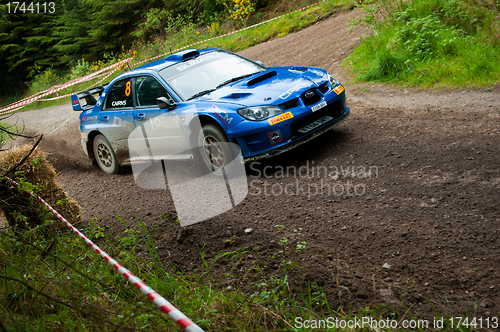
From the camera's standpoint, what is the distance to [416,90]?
25.0 feet

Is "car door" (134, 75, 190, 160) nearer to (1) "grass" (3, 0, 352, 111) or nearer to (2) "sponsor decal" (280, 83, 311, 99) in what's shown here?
(2) "sponsor decal" (280, 83, 311, 99)

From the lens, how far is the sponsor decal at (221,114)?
5.38m

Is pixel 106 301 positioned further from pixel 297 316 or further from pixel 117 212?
pixel 117 212

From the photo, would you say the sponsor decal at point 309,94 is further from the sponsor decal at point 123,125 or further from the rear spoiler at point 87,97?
the rear spoiler at point 87,97

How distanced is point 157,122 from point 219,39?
13455 millimetres

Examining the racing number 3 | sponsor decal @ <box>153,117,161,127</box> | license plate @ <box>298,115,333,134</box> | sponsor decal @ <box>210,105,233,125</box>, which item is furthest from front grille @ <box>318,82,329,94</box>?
the racing number 3

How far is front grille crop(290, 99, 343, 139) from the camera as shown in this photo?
542cm

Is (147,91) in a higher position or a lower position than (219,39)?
lower

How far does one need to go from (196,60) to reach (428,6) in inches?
231

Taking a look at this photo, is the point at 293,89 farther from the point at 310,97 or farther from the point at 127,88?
the point at 127,88

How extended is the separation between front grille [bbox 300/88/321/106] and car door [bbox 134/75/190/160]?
178 cm

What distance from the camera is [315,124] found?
18.3 feet

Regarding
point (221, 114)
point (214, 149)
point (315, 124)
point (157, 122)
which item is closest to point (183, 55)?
point (157, 122)

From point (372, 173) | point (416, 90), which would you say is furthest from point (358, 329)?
point (416, 90)
